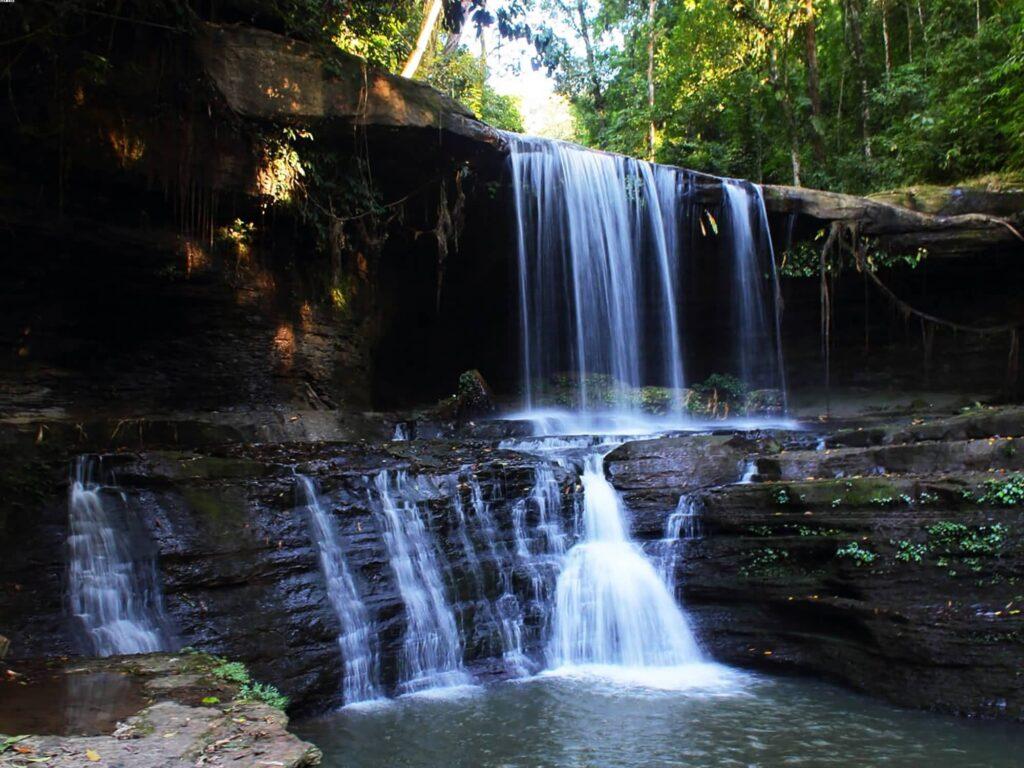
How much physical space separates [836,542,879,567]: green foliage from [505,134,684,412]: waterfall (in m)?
7.06

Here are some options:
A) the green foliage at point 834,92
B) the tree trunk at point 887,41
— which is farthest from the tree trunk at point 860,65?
the tree trunk at point 887,41

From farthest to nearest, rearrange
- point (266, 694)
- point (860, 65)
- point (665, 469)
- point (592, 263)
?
1. point (860, 65)
2. point (592, 263)
3. point (665, 469)
4. point (266, 694)

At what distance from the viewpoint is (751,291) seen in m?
14.2

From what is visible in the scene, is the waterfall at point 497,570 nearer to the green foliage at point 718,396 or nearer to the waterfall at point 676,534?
the waterfall at point 676,534

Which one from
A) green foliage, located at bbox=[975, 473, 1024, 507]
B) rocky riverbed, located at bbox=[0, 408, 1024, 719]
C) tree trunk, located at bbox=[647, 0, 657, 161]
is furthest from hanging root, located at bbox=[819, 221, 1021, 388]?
tree trunk, located at bbox=[647, 0, 657, 161]

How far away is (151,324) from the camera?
32.1 feet

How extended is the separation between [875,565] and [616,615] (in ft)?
8.04

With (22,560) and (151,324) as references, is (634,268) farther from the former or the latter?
(22,560)

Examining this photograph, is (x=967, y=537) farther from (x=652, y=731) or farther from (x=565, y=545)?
(x=565, y=545)

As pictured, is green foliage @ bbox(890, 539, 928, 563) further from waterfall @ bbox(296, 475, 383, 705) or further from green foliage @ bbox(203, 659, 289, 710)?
green foliage @ bbox(203, 659, 289, 710)

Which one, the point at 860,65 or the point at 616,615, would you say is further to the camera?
the point at 860,65

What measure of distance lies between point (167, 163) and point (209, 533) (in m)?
5.12

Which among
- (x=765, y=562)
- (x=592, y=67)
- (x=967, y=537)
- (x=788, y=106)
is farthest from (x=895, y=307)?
(x=592, y=67)

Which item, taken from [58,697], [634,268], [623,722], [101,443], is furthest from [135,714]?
[634,268]
